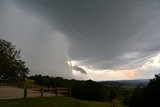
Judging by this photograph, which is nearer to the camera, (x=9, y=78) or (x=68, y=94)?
(x=68, y=94)

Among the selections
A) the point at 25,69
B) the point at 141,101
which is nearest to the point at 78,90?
the point at 25,69

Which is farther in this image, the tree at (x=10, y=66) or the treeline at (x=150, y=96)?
the tree at (x=10, y=66)

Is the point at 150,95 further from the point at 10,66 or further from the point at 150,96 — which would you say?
the point at 10,66

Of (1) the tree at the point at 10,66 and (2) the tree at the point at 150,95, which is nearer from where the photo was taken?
(2) the tree at the point at 150,95

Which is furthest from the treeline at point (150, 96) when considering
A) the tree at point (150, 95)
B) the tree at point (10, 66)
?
the tree at point (10, 66)

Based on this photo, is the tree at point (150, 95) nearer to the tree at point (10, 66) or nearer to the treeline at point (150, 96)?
the treeline at point (150, 96)

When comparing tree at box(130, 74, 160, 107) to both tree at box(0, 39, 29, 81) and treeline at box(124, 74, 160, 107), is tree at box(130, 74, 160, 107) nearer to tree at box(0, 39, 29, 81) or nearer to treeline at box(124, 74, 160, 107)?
treeline at box(124, 74, 160, 107)

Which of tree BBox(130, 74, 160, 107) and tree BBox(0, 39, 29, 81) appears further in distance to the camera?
tree BBox(0, 39, 29, 81)

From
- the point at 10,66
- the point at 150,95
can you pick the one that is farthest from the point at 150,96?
the point at 10,66

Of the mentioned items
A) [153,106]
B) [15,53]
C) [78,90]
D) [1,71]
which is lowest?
[153,106]

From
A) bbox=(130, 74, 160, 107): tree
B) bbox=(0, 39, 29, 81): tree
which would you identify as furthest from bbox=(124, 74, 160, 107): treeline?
bbox=(0, 39, 29, 81): tree

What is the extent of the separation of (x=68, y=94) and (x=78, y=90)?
27.3 metres

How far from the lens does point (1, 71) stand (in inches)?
3231

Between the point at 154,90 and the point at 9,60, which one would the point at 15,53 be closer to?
the point at 9,60
